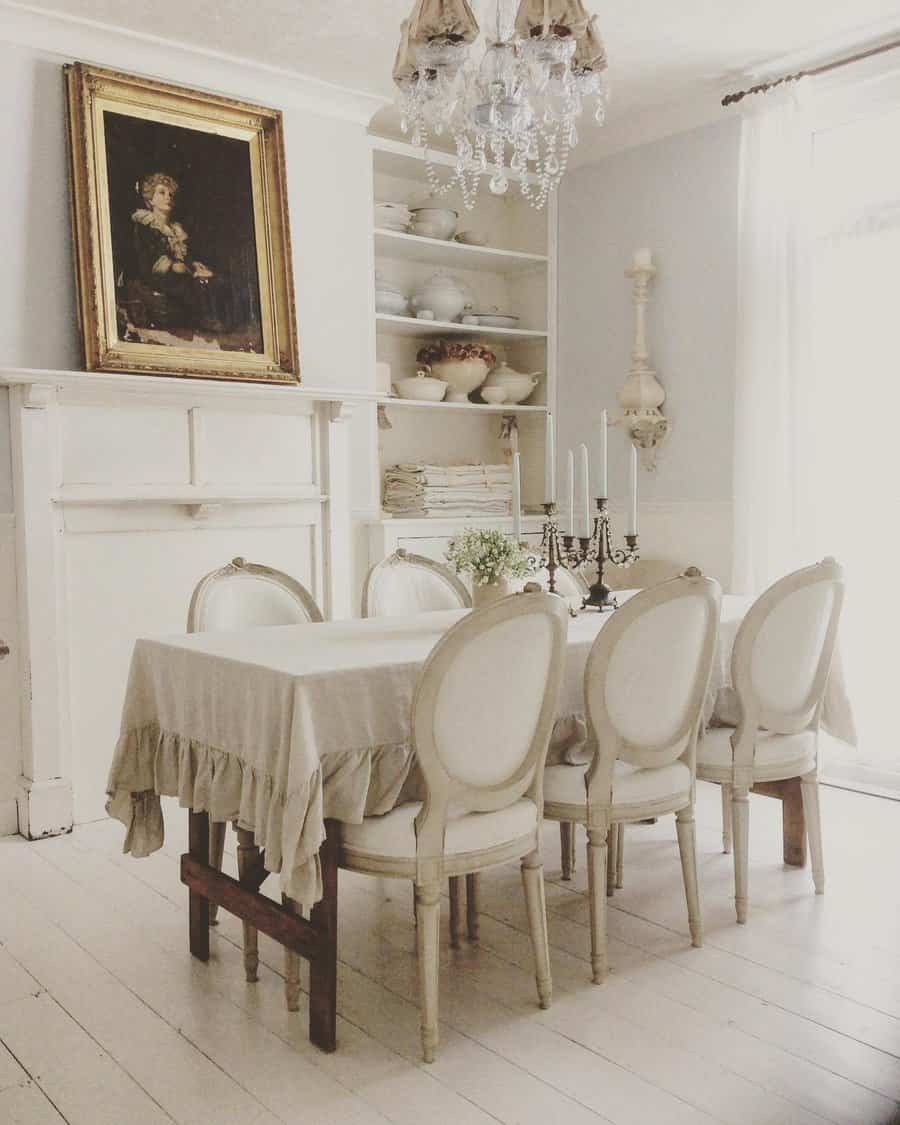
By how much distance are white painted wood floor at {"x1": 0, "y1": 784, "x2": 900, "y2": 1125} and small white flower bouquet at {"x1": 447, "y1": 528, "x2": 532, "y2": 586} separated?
934 mm

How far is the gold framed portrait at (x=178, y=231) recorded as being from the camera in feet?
12.2

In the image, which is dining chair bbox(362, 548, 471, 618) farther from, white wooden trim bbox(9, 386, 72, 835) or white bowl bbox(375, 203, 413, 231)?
white bowl bbox(375, 203, 413, 231)

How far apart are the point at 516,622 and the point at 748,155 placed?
2950 millimetres

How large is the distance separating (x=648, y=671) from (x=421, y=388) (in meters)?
2.66

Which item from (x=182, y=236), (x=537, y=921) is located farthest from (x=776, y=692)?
(x=182, y=236)

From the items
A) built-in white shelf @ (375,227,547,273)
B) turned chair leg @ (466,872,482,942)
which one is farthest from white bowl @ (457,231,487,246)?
turned chair leg @ (466,872,482,942)

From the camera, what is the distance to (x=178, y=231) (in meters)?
3.94

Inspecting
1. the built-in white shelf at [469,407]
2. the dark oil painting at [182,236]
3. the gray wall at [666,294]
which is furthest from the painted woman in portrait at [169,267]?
the gray wall at [666,294]

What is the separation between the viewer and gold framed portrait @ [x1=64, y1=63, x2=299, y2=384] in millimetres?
3721

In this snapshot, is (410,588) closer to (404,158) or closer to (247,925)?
(247,925)

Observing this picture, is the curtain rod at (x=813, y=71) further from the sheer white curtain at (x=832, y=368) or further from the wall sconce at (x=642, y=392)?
the wall sconce at (x=642, y=392)

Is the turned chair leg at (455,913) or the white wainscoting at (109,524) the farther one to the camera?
the white wainscoting at (109,524)

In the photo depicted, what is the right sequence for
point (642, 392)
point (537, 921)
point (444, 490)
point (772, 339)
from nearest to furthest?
1. point (537, 921)
2. point (772, 339)
3. point (642, 392)
4. point (444, 490)

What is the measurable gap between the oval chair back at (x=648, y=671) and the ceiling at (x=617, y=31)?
2.09 m
